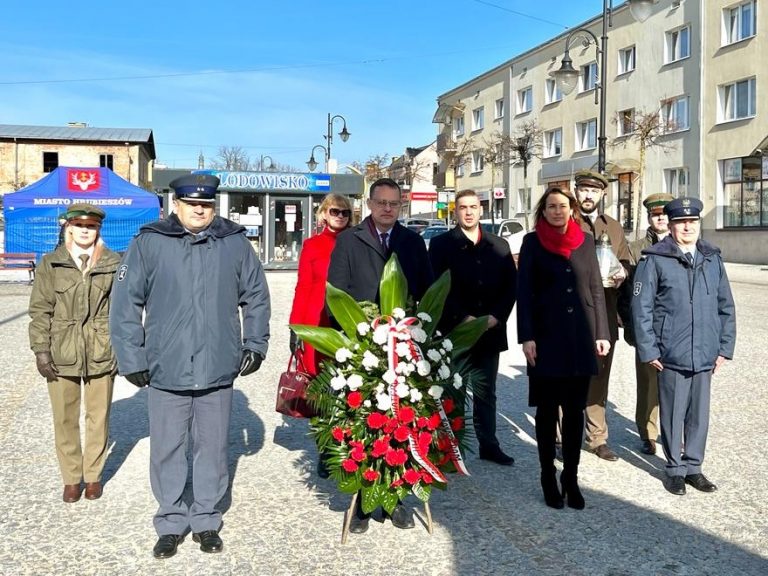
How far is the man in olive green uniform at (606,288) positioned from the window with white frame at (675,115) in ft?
97.1

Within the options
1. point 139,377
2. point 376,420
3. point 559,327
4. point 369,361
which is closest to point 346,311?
point 369,361

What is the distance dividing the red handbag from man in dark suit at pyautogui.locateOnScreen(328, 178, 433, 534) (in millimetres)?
679

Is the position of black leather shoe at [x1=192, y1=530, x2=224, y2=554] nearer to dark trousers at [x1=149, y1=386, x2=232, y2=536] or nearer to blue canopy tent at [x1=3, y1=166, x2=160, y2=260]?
dark trousers at [x1=149, y1=386, x2=232, y2=536]

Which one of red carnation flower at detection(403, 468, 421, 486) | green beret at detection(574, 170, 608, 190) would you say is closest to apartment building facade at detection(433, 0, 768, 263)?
green beret at detection(574, 170, 608, 190)

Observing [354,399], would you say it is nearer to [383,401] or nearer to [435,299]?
[383,401]

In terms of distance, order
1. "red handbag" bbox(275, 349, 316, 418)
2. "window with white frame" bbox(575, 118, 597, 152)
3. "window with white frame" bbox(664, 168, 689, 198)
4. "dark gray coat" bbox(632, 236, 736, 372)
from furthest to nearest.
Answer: "window with white frame" bbox(575, 118, 597, 152) → "window with white frame" bbox(664, 168, 689, 198) → "red handbag" bbox(275, 349, 316, 418) → "dark gray coat" bbox(632, 236, 736, 372)

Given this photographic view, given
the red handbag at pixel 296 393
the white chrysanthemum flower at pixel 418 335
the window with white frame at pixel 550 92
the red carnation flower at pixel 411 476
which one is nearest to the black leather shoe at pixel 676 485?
the red carnation flower at pixel 411 476

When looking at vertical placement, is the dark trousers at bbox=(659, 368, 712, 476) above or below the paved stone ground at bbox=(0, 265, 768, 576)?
above

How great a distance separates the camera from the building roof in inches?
2420

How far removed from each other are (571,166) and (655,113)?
7.81 metres

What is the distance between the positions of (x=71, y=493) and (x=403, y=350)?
2.26 metres

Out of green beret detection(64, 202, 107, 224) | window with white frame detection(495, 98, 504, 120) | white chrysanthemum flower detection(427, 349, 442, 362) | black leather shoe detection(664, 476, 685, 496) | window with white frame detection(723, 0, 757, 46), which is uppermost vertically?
window with white frame detection(495, 98, 504, 120)

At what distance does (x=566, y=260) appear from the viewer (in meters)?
4.70

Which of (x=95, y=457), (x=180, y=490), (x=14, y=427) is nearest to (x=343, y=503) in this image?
(x=180, y=490)
